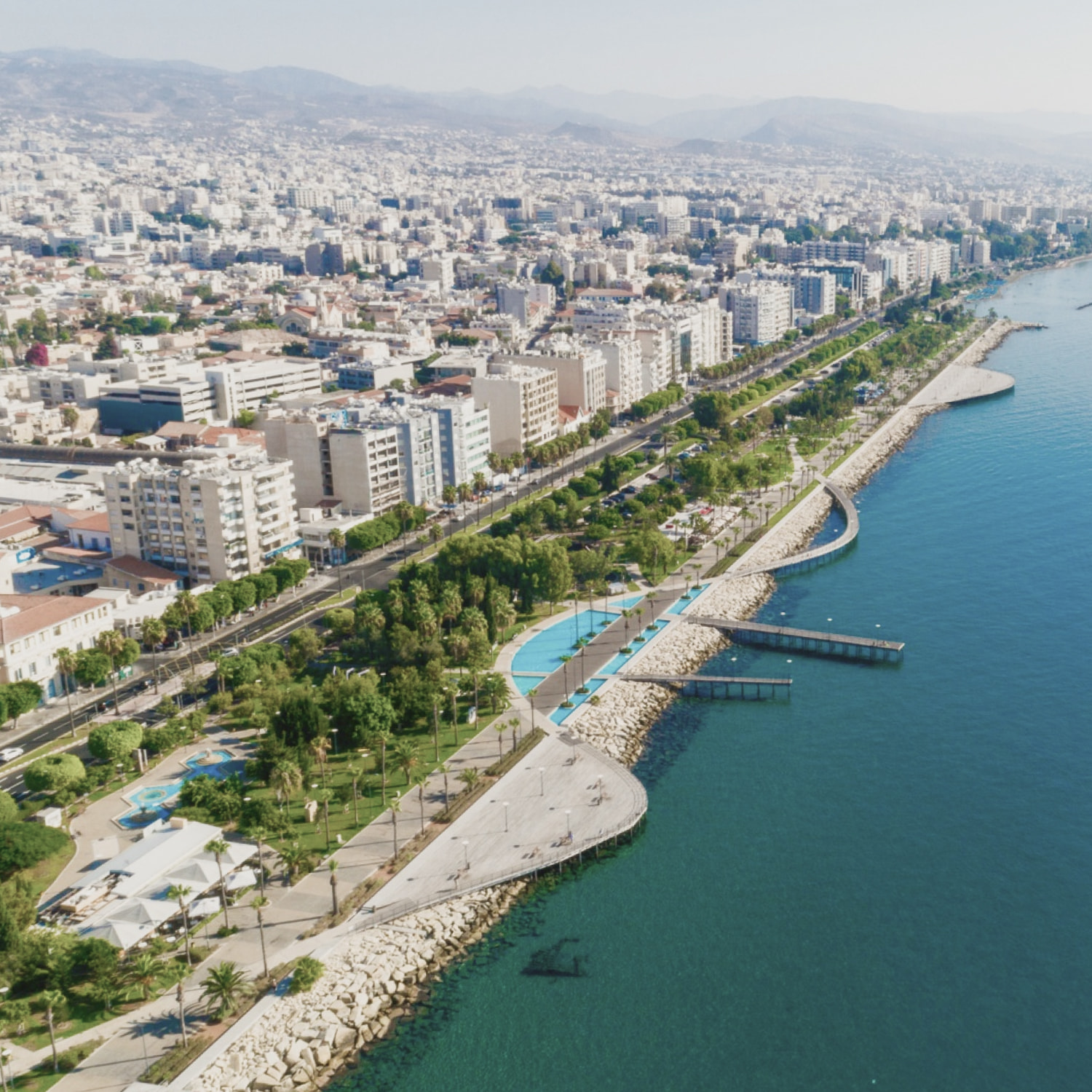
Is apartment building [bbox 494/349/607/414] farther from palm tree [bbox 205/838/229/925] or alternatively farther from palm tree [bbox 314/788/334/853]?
palm tree [bbox 205/838/229/925]

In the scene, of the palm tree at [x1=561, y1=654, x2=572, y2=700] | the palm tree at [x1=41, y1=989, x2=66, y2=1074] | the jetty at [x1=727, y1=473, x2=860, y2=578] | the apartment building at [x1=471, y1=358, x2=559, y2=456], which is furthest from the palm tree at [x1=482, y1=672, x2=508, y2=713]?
the apartment building at [x1=471, y1=358, x2=559, y2=456]

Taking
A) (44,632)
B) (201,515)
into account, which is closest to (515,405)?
(201,515)

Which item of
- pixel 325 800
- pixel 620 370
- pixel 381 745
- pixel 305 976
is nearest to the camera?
pixel 305 976

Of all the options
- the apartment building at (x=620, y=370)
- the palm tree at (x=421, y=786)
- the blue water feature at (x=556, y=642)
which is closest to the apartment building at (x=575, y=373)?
the apartment building at (x=620, y=370)

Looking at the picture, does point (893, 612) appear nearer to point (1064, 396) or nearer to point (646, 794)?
point (646, 794)

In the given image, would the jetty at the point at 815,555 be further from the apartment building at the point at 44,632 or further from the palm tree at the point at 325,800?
the apartment building at the point at 44,632

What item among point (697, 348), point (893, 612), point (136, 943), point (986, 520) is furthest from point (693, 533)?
point (697, 348)

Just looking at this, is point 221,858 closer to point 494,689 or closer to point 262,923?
point 262,923
